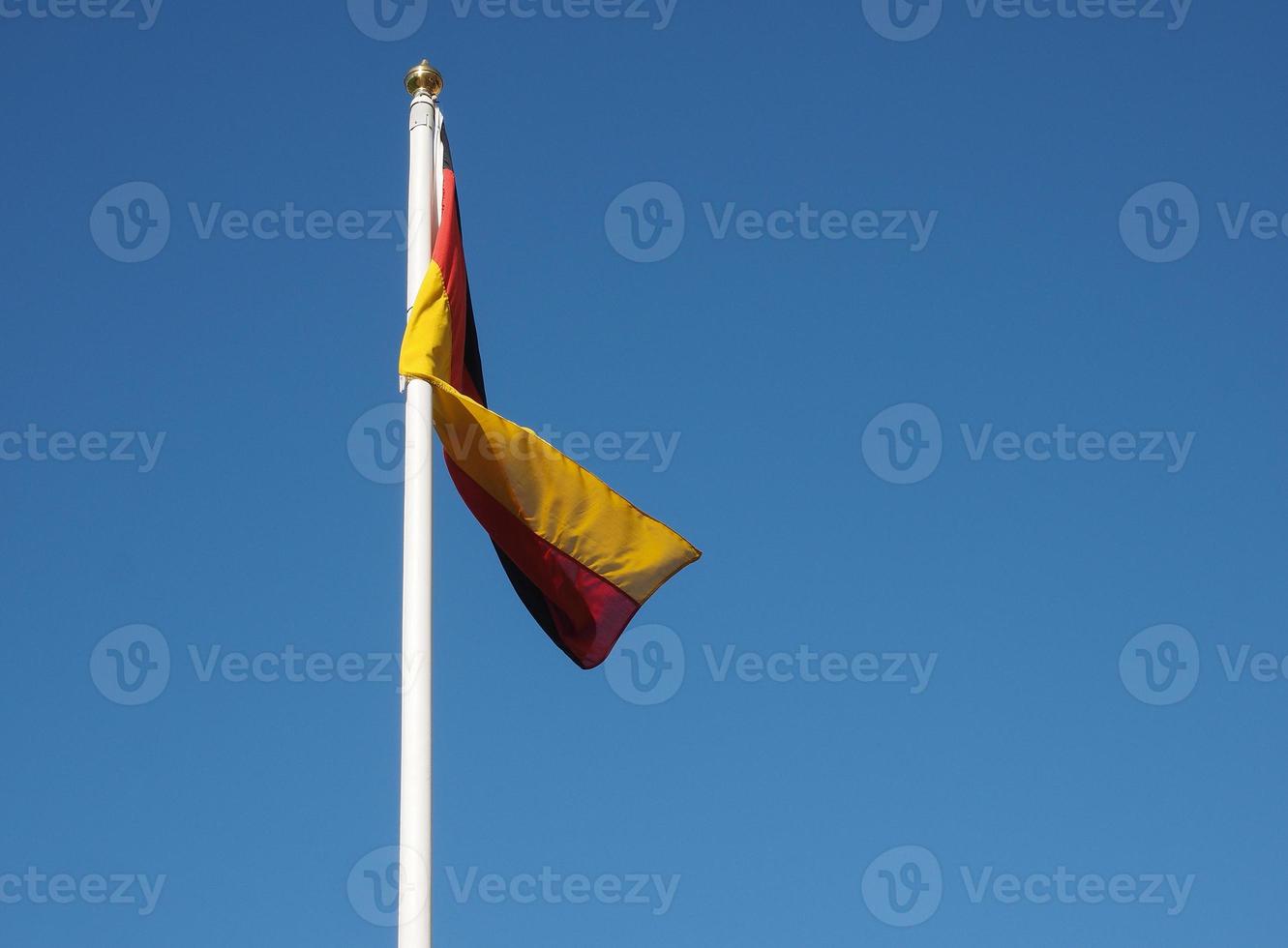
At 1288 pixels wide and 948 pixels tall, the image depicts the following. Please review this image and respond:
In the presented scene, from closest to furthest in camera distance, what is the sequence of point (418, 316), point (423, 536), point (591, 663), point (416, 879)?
point (416, 879)
point (423, 536)
point (418, 316)
point (591, 663)

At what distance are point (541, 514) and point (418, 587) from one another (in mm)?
1933

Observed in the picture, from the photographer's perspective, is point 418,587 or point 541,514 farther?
point 541,514

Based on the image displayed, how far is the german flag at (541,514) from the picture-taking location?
1434cm

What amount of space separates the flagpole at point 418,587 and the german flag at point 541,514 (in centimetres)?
33

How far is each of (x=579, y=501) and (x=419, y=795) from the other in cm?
327

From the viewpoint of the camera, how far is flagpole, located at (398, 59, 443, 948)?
478 inches

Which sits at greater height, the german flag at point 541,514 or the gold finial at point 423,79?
the gold finial at point 423,79

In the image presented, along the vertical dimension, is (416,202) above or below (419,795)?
above

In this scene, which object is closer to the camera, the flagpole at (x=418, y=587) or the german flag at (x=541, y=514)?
the flagpole at (x=418, y=587)

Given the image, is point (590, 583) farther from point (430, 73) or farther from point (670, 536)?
point (430, 73)

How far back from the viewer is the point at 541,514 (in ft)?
48.2

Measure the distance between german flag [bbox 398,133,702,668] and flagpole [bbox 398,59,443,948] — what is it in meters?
0.33

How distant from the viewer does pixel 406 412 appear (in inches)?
540

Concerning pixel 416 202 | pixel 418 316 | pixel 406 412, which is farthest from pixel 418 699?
pixel 416 202
